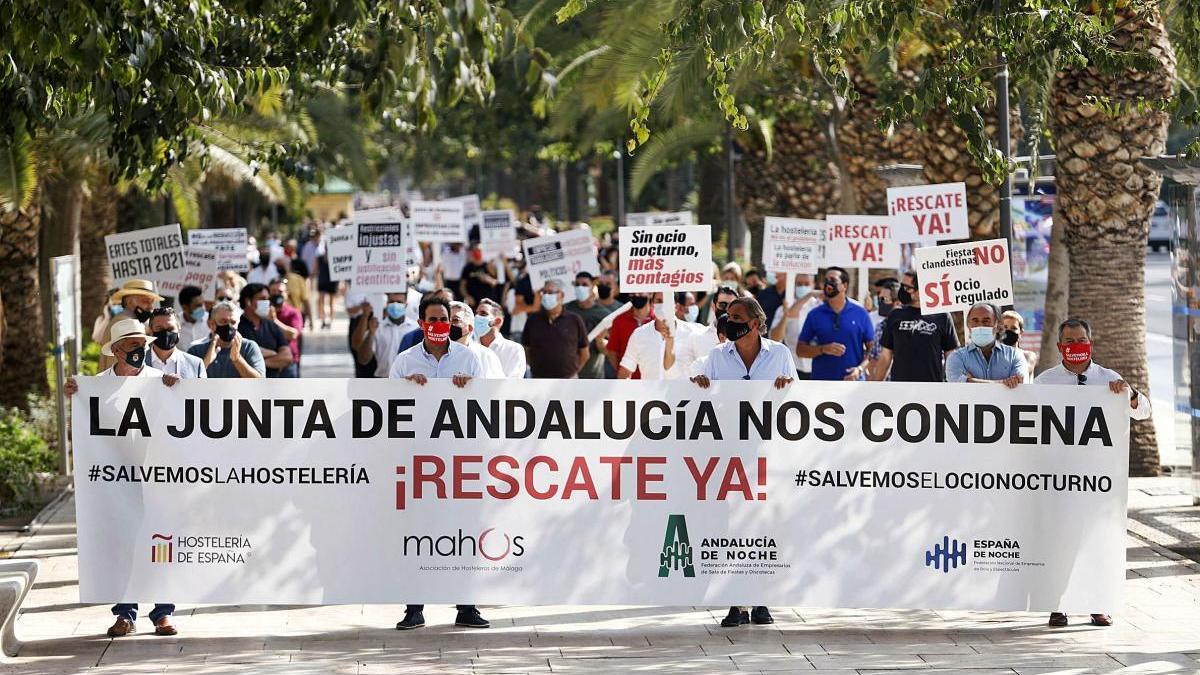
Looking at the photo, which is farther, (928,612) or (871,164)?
(871,164)

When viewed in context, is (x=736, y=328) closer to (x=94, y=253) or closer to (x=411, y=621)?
(x=411, y=621)

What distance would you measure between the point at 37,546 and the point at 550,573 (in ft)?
14.8

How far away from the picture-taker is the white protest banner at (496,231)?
81.1 feet

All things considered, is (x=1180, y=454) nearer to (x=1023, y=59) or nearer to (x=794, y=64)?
(x=1023, y=59)

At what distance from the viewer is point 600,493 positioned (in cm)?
875

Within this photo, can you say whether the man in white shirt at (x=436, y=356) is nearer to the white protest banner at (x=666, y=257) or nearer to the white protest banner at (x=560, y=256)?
the white protest banner at (x=666, y=257)

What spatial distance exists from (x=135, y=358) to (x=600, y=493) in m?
2.44

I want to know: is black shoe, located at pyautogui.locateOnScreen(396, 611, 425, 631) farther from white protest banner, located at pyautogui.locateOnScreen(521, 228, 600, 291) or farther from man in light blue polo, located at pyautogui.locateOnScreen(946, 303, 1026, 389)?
white protest banner, located at pyautogui.locateOnScreen(521, 228, 600, 291)

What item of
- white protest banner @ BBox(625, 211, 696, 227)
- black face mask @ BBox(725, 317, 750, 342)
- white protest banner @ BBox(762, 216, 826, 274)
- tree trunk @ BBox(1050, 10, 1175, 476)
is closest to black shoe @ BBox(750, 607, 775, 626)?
black face mask @ BBox(725, 317, 750, 342)

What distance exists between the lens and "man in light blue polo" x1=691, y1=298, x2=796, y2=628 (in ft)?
29.8

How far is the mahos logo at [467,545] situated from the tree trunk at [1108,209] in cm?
763

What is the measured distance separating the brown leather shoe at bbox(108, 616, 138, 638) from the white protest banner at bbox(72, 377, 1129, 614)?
245mm

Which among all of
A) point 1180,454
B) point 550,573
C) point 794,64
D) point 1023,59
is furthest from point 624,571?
point 794,64

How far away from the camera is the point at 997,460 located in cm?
866
